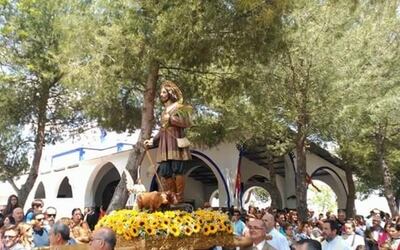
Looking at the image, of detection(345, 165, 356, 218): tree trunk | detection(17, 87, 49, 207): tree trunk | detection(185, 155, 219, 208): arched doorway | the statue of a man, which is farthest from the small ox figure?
detection(185, 155, 219, 208): arched doorway

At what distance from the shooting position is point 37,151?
16828mm

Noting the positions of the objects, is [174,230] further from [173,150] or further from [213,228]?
[173,150]

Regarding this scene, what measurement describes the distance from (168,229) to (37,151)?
1274 cm

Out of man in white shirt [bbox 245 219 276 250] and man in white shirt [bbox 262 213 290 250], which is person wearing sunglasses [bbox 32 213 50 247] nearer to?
man in white shirt [bbox 262 213 290 250]

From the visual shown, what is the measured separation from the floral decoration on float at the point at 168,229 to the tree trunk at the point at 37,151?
11933mm

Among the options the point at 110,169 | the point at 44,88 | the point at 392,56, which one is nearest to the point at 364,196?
the point at 110,169

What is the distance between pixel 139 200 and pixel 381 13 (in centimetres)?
1329

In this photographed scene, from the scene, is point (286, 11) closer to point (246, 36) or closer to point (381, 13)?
point (246, 36)

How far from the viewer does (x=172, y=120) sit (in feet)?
19.6

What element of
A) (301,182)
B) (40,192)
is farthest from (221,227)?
(40,192)

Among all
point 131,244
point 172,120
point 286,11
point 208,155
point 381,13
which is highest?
point 381,13

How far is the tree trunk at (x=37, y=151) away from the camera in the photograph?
1650cm

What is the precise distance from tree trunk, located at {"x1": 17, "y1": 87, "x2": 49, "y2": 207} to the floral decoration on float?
39.2ft

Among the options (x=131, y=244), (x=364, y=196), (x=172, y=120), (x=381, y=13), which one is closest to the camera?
(x=131, y=244)
